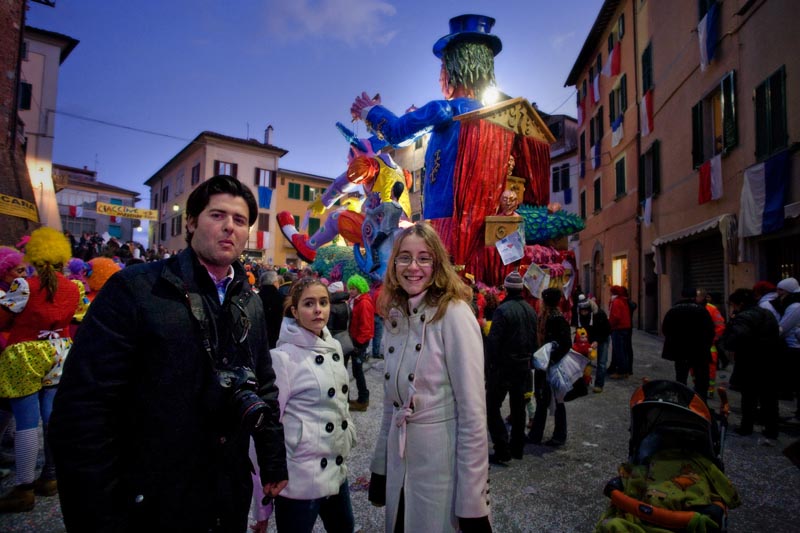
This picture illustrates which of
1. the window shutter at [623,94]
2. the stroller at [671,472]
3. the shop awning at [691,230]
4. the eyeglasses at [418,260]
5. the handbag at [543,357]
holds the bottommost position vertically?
the stroller at [671,472]

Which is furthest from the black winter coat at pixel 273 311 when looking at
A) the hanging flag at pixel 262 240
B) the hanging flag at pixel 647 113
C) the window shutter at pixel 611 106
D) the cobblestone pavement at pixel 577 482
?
the hanging flag at pixel 262 240

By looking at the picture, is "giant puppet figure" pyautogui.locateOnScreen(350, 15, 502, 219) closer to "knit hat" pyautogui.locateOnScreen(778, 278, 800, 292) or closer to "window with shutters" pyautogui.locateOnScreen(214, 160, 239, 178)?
"knit hat" pyautogui.locateOnScreen(778, 278, 800, 292)

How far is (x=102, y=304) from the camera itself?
4.42 ft

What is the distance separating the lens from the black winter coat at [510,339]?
421 centimetres

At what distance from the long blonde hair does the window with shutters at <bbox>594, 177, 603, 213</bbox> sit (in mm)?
20124

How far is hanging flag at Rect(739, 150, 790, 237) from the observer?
7.61 metres

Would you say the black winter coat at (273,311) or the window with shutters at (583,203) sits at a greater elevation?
the window with shutters at (583,203)

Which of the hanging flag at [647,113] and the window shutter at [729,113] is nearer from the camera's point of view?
the window shutter at [729,113]

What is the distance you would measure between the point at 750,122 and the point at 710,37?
2653 millimetres

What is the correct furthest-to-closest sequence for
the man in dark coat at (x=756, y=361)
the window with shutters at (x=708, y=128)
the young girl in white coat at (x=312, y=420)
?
the window with shutters at (x=708, y=128)
the man in dark coat at (x=756, y=361)
the young girl in white coat at (x=312, y=420)

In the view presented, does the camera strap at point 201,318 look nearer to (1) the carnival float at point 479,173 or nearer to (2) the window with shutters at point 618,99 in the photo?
(1) the carnival float at point 479,173

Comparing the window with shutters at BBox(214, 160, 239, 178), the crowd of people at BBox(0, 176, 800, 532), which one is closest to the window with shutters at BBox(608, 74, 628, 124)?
the crowd of people at BBox(0, 176, 800, 532)

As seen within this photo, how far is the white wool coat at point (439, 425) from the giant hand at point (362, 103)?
801cm

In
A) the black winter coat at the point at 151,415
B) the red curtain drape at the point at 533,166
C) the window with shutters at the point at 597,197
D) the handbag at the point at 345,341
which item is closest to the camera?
the black winter coat at the point at 151,415
